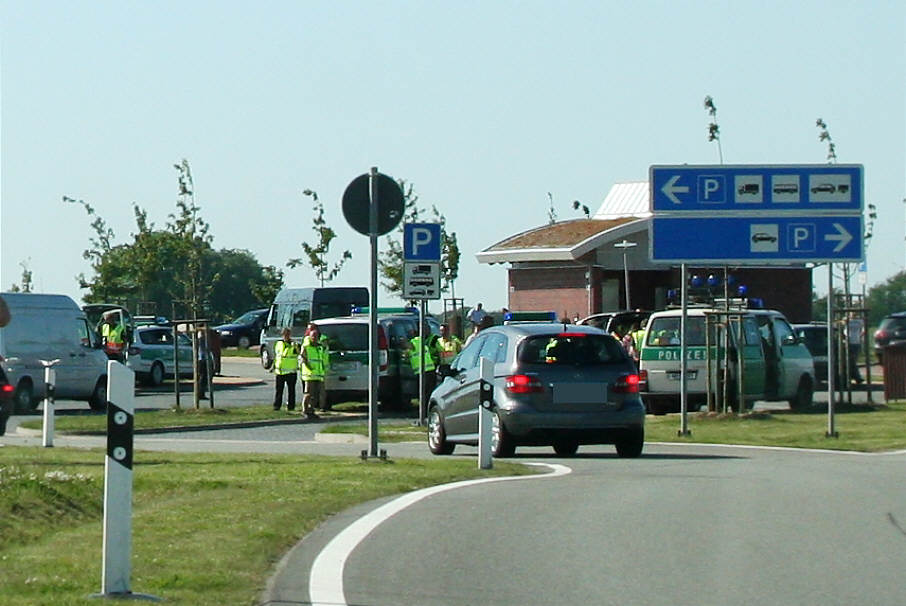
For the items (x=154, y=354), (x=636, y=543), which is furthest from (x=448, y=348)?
(x=636, y=543)

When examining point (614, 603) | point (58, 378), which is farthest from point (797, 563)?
point (58, 378)

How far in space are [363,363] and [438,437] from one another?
11.4 m

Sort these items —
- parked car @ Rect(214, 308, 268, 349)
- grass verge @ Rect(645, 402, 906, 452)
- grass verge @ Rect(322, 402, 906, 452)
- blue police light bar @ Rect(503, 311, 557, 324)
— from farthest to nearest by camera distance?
1. parked car @ Rect(214, 308, 268, 349)
2. blue police light bar @ Rect(503, 311, 557, 324)
3. grass verge @ Rect(322, 402, 906, 452)
4. grass verge @ Rect(645, 402, 906, 452)

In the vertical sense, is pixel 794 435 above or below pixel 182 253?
below

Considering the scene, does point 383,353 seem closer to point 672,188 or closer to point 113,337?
point 672,188

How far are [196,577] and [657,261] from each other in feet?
56.4

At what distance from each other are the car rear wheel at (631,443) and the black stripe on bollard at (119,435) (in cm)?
1116

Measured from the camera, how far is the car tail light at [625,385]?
62.6 ft

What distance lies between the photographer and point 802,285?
5722cm

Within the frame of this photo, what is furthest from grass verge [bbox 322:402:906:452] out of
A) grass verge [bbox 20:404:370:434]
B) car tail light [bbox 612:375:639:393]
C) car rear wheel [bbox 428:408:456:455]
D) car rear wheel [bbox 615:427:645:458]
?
car tail light [bbox 612:375:639:393]

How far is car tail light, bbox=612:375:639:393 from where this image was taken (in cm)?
1909

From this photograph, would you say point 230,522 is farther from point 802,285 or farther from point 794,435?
point 802,285

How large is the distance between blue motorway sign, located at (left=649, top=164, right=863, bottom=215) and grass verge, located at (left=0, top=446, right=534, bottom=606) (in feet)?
25.2

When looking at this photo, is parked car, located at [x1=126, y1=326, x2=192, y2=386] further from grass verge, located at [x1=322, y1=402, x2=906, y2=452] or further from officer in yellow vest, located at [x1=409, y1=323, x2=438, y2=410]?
grass verge, located at [x1=322, y1=402, x2=906, y2=452]
